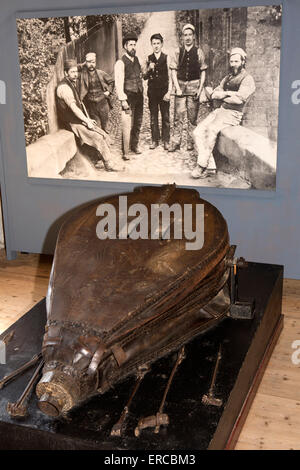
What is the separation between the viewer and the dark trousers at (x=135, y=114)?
3.69 m

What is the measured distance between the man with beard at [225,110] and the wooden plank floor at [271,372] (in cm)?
103

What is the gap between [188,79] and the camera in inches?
140

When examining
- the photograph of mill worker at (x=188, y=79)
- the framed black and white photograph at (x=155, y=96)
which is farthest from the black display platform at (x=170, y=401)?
the photograph of mill worker at (x=188, y=79)

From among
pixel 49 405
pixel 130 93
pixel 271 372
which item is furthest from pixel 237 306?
pixel 130 93

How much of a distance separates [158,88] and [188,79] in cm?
21

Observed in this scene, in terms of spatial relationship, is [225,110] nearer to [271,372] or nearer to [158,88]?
[158,88]

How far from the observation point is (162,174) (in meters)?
3.77

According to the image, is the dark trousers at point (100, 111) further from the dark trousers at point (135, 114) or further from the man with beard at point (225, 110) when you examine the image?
the man with beard at point (225, 110)

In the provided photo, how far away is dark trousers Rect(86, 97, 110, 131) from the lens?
12.4 ft

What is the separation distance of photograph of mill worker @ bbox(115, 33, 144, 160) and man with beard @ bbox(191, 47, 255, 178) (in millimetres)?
421

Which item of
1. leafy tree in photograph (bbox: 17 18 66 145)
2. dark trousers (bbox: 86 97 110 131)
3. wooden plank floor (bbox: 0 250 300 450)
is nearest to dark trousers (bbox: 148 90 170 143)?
dark trousers (bbox: 86 97 110 131)

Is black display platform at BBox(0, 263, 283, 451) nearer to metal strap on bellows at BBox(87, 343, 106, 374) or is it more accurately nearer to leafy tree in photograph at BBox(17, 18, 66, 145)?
metal strap on bellows at BBox(87, 343, 106, 374)

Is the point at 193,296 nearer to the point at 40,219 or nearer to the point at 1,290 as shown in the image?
the point at 1,290
